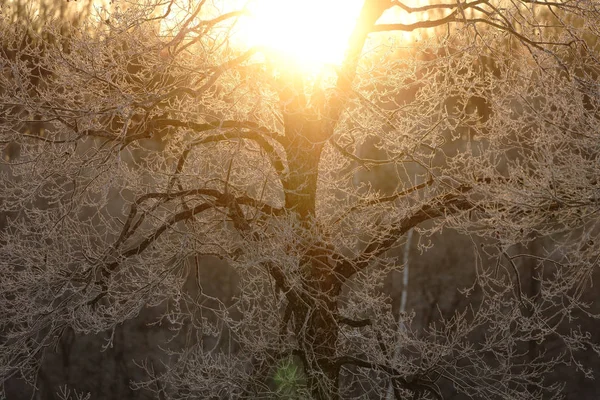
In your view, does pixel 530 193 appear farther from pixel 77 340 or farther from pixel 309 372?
pixel 77 340

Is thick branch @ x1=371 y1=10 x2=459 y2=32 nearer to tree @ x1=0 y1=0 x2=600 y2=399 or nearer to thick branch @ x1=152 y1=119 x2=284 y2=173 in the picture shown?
tree @ x1=0 y1=0 x2=600 y2=399

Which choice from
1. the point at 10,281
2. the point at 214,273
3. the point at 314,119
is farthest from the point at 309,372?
the point at 214,273

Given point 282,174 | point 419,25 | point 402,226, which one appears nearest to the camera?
point 282,174

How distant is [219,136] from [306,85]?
0.89 metres

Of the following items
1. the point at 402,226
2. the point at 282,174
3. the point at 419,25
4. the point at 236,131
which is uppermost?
the point at 419,25

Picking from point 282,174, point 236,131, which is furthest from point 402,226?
point 236,131

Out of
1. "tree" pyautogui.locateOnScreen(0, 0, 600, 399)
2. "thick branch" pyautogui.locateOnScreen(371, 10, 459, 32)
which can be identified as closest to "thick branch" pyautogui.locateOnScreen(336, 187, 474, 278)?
"tree" pyautogui.locateOnScreen(0, 0, 600, 399)

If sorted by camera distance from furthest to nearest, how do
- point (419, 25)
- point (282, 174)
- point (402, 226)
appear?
point (402, 226) < point (419, 25) < point (282, 174)

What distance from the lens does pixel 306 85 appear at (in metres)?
7.80

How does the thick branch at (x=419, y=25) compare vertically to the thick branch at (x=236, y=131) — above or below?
above

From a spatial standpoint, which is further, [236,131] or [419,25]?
[419,25]

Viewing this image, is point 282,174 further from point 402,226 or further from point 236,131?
point 402,226

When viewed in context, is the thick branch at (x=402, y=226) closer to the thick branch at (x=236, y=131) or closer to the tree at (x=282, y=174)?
the tree at (x=282, y=174)

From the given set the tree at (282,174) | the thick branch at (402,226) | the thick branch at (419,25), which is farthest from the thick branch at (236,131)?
the thick branch at (419,25)
